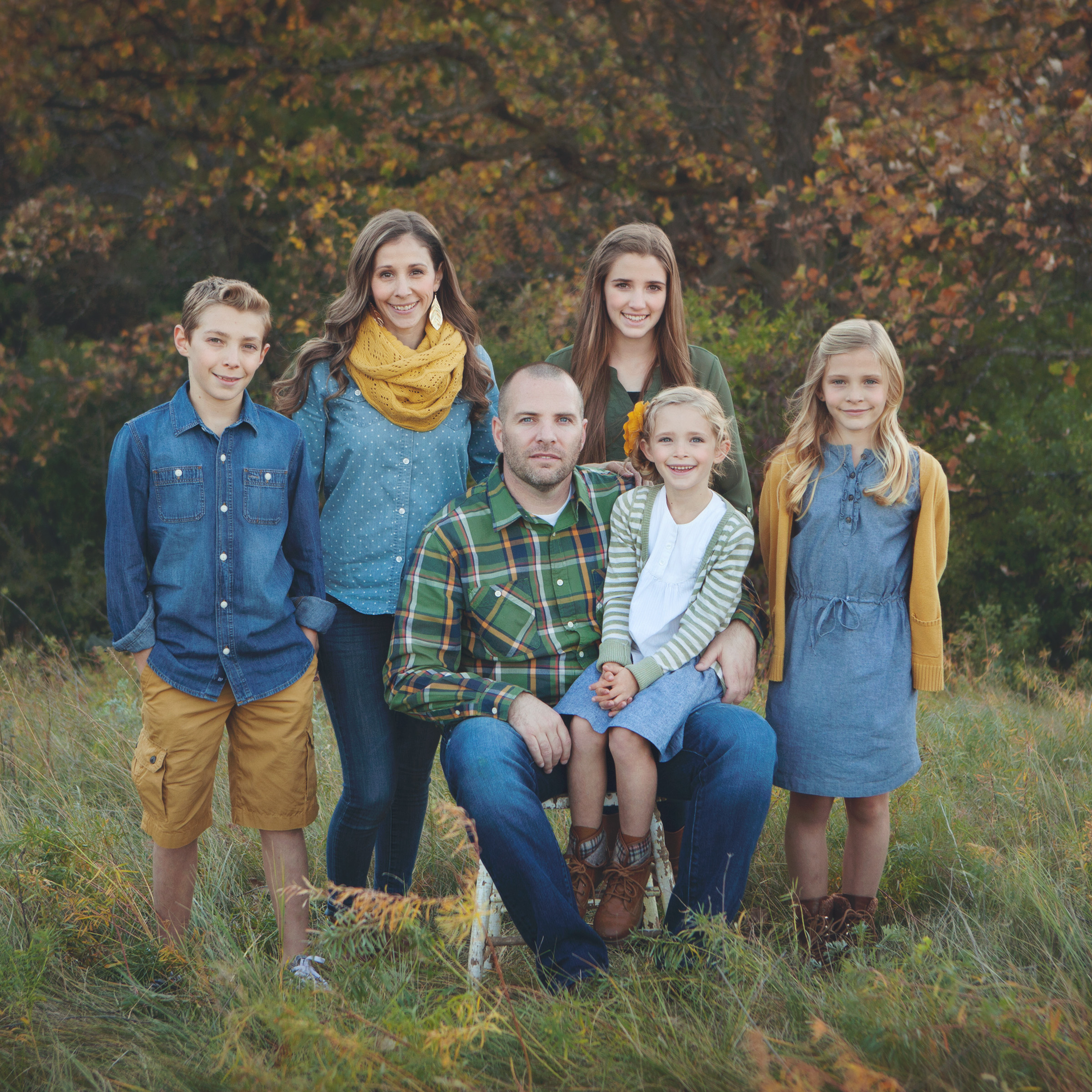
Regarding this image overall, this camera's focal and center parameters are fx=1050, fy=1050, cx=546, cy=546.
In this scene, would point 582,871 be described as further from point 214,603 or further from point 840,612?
point 214,603

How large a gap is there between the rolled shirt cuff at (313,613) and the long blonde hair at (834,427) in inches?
51.0

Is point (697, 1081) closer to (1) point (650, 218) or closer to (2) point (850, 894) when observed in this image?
(2) point (850, 894)

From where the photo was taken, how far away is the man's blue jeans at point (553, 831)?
2.47 meters

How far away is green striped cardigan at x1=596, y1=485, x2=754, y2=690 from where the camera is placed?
108 inches

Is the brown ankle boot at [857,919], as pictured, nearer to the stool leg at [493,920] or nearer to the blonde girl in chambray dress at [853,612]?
the blonde girl in chambray dress at [853,612]

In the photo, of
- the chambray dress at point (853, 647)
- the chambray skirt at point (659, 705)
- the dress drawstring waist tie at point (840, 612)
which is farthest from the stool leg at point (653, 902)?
the dress drawstring waist tie at point (840, 612)

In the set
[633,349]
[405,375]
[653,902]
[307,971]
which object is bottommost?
[307,971]

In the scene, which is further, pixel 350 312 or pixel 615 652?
pixel 350 312

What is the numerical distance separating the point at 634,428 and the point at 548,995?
152 centimetres

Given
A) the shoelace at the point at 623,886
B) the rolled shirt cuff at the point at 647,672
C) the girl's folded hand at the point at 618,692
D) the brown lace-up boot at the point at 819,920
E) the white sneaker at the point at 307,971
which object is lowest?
the white sneaker at the point at 307,971

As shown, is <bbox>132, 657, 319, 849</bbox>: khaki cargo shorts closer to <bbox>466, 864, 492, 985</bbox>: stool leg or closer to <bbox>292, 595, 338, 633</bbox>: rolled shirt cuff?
<bbox>292, 595, 338, 633</bbox>: rolled shirt cuff

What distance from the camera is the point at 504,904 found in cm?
263

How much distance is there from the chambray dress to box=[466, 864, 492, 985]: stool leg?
32.6 inches

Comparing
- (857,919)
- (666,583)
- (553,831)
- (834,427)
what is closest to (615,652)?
(666,583)
